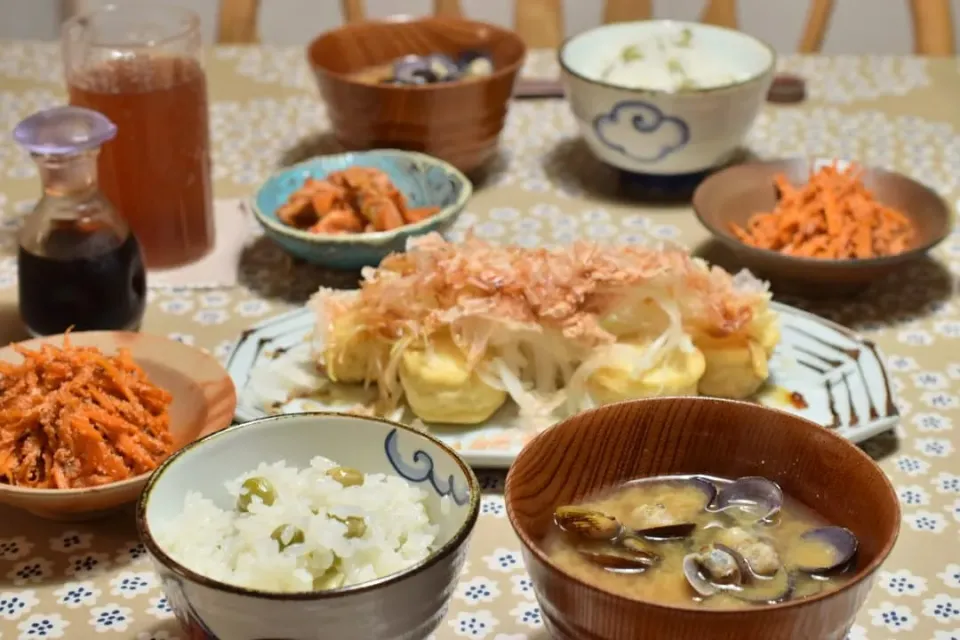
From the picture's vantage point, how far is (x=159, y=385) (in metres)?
1.34

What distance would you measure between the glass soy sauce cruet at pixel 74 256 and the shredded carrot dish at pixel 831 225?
883 mm

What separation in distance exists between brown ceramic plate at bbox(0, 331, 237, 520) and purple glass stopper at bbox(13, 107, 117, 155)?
0.22m

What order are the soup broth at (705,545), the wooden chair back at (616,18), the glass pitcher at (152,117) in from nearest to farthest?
the soup broth at (705,545) → the glass pitcher at (152,117) → the wooden chair back at (616,18)

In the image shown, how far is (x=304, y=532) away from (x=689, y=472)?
350 mm

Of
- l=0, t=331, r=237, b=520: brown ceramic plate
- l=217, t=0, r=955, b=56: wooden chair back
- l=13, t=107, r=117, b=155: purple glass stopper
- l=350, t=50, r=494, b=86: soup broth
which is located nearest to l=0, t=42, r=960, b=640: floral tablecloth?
l=0, t=331, r=237, b=520: brown ceramic plate

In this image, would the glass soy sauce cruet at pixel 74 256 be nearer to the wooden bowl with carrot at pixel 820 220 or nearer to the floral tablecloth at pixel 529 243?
the floral tablecloth at pixel 529 243

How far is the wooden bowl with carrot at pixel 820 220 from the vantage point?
5.28 feet

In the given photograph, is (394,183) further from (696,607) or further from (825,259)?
(696,607)

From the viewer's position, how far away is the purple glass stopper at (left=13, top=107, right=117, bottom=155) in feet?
4.45

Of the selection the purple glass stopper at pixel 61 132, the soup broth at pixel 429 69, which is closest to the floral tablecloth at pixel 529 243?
the soup broth at pixel 429 69

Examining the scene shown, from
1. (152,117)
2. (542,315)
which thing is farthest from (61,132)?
(542,315)

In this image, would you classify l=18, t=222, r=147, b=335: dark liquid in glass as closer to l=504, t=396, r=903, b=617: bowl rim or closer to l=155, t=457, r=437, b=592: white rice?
l=155, t=457, r=437, b=592: white rice

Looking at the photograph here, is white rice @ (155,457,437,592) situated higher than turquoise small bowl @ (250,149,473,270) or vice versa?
white rice @ (155,457,437,592)

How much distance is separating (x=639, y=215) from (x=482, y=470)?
0.80 m
